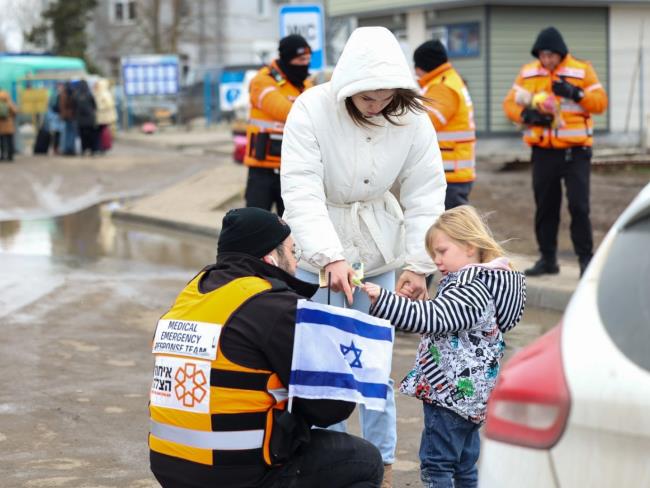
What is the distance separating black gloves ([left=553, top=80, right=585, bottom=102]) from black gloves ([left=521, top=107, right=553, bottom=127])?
211 millimetres

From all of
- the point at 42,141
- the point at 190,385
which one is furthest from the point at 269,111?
the point at 42,141

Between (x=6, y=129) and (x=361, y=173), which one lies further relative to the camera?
(x=6, y=129)

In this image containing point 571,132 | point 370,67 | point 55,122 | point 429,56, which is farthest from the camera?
point 55,122

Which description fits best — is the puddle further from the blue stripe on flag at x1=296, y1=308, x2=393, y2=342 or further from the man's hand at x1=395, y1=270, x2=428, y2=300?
the blue stripe on flag at x1=296, y1=308, x2=393, y2=342

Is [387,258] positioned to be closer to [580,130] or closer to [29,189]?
[580,130]

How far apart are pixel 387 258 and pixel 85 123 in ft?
71.3

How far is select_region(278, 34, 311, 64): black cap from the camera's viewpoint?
30.9 feet

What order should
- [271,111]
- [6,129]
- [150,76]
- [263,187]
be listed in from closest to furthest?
1. [271,111]
2. [263,187]
3. [6,129]
4. [150,76]

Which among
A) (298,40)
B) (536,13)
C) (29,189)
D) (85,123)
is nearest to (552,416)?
(298,40)

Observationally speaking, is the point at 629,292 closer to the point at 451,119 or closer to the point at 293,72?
the point at 451,119

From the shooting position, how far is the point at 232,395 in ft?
13.2

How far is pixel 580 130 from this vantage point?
Result: 9930mm

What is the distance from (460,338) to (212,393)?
3.36 feet

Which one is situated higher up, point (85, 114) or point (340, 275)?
point (85, 114)
